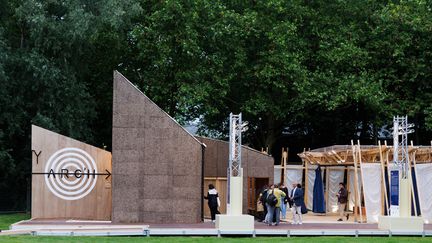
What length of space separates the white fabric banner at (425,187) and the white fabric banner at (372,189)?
1.57 m

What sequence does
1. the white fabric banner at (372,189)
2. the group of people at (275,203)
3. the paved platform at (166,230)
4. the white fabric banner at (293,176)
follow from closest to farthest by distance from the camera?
the paved platform at (166,230)
the group of people at (275,203)
the white fabric banner at (372,189)
the white fabric banner at (293,176)

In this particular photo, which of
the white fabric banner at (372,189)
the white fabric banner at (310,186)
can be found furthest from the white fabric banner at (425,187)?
the white fabric banner at (310,186)

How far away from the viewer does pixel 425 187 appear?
33.8 metres

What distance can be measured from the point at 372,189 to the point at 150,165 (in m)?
9.15

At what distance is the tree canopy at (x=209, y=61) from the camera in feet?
132

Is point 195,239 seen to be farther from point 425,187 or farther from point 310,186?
point 310,186

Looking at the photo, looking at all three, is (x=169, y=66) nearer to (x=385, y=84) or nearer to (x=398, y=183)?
(x=385, y=84)

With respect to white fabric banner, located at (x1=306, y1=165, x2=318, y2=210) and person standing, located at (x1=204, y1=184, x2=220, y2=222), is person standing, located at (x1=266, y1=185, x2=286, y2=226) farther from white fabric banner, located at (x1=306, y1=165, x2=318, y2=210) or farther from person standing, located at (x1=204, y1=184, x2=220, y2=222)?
white fabric banner, located at (x1=306, y1=165, x2=318, y2=210)

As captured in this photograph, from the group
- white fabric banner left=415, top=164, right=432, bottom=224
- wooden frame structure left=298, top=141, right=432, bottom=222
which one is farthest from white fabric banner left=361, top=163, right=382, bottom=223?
white fabric banner left=415, top=164, right=432, bottom=224

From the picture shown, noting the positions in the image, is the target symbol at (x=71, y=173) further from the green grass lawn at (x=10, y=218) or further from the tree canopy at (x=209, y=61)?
the tree canopy at (x=209, y=61)

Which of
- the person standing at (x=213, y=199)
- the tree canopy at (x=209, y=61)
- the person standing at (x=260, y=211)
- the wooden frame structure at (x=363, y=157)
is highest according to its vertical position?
the tree canopy at (x=209, y=61)

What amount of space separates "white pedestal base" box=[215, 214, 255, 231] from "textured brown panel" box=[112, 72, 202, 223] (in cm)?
406

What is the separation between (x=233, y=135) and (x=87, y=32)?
565 inches

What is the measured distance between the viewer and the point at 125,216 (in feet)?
99.1
